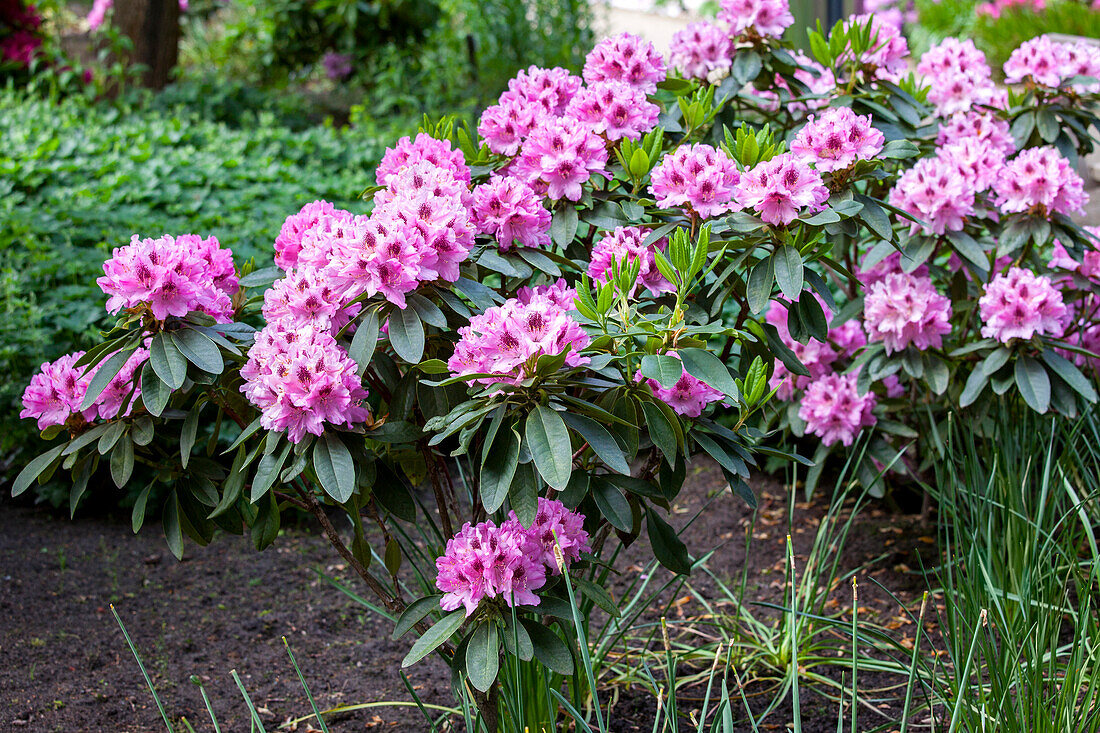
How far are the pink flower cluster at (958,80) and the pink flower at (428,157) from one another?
1369 millimetres

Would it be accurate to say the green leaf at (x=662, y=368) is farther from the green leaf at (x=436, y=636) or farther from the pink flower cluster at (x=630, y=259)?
the green leaf at (x=436, y=636)

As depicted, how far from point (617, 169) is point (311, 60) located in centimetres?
608

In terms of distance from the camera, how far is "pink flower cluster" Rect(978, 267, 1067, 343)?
6.82 feet

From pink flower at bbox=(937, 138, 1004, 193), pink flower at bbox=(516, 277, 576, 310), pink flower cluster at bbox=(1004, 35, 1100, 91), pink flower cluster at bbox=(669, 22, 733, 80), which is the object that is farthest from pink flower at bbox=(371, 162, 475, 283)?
pink flower cluster at bbox=(1004, 35, 1100, 91)

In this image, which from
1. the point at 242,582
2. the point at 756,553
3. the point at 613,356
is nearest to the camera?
the point at 613,356

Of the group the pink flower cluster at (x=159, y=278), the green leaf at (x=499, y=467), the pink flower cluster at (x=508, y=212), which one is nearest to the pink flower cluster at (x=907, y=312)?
the pink flower cluster at (x=508, y=212)

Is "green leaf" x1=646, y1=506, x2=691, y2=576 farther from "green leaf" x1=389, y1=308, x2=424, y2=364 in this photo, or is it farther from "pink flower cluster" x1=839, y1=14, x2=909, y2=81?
"pink flower cluster" x1=839, y1=14, x2=909, y2=81

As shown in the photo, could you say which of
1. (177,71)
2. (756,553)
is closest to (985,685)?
(756,553)

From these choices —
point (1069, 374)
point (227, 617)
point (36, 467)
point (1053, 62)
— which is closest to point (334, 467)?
point (36, 467)

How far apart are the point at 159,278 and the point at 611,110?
0.81 metres

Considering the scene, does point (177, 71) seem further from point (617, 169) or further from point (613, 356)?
point (613, 356)

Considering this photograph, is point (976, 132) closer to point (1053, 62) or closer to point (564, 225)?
point (1053, 62)

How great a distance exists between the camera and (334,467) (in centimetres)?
131

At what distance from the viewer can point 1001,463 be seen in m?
2.24
